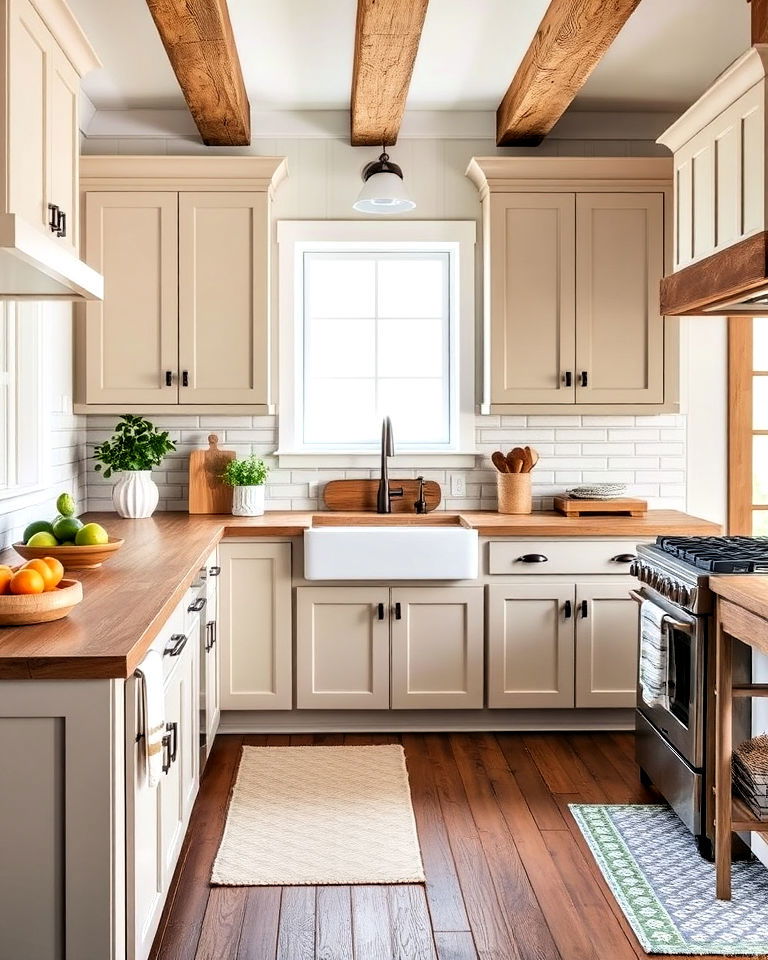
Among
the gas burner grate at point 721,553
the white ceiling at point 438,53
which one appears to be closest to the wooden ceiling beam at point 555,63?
the white ceiling at point 438,53

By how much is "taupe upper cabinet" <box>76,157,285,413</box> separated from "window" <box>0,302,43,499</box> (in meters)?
0.51

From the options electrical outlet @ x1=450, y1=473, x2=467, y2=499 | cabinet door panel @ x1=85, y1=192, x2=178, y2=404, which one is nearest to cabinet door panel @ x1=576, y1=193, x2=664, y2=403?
electrical outlet @ x1=450, y1=473, x2=467, y2=499

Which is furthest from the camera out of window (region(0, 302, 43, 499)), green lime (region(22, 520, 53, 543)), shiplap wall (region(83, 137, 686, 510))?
shiplap wall (region(83, 137, 686, 510))

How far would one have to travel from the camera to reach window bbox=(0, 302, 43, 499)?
11.6ft

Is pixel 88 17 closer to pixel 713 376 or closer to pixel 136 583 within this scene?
pixel 136 583

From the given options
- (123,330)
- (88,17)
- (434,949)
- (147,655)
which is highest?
(88,17)

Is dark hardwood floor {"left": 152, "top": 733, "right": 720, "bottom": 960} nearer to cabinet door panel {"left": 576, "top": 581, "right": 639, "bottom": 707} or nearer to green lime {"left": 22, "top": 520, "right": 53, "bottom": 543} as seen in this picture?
cabinet door panel {"left": 576, "top": 581, "right": 639, "bottom": 707}

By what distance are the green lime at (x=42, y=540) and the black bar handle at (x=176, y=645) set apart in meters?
0.51

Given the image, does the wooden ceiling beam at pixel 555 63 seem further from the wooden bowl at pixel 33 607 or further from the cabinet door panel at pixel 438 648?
the wooden bowl at pixel 33 607

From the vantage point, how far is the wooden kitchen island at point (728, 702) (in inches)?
103

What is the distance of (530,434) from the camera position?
4.61 meters

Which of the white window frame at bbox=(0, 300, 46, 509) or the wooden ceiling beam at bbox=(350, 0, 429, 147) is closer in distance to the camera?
the wooden ceiling beam at bbox=(350, 0, 429, 147)

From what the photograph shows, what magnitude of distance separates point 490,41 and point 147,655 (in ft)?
9.23

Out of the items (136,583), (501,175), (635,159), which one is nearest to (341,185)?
(501,175)
